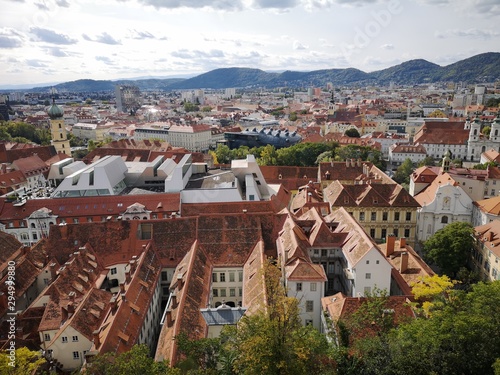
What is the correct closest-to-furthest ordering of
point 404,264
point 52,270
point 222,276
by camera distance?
point 52,270
point 404,264
point 222,276

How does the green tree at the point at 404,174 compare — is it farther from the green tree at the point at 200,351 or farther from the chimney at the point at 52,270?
the green tree at the point at 200,351

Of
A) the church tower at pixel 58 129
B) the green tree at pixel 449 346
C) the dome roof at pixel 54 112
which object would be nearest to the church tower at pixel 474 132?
the green tree at pixel 449 346

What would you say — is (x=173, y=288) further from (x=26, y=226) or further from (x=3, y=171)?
(x=3, y=171)

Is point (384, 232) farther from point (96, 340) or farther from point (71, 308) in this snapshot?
point (96, 340)

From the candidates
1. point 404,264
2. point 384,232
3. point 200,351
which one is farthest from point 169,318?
point 384,232

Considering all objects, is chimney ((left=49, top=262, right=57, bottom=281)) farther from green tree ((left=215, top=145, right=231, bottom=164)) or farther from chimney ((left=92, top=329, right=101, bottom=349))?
green tree ((left=215, top=145, right=231, bottom=164))

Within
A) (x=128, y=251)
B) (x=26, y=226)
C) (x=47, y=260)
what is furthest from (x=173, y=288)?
(x=26, y=226)
